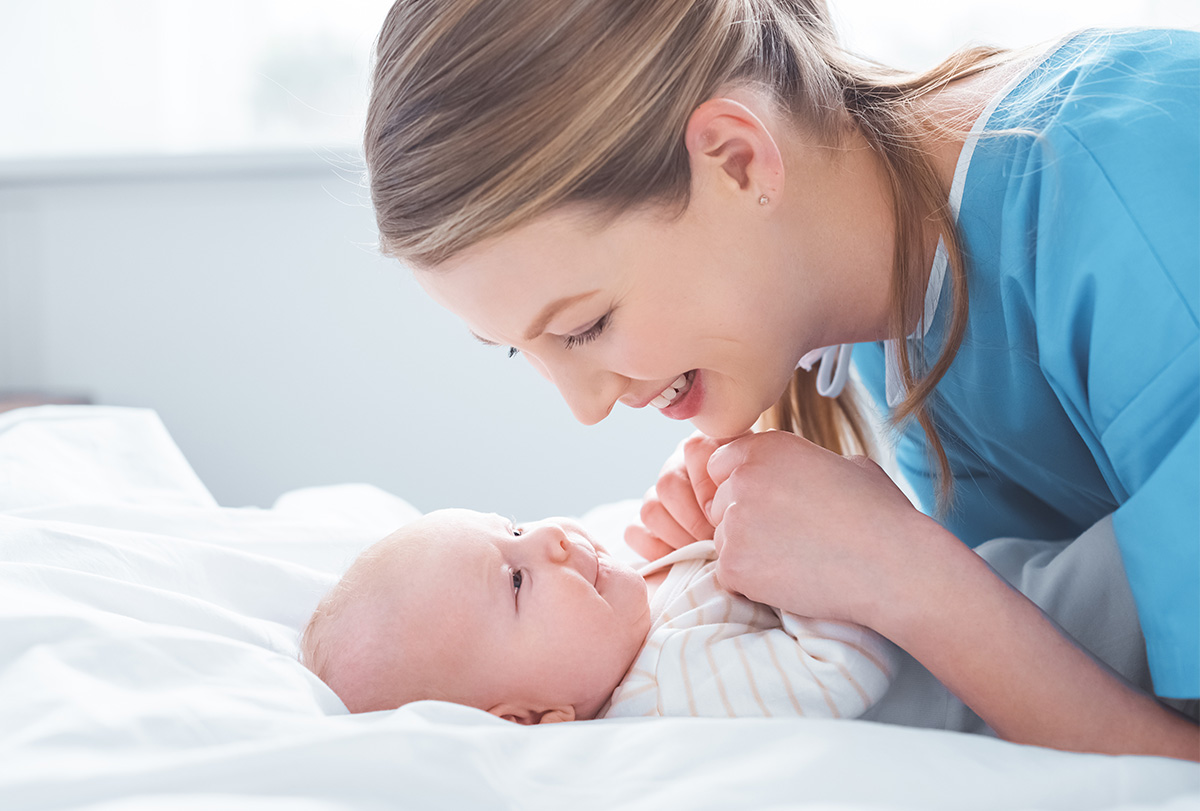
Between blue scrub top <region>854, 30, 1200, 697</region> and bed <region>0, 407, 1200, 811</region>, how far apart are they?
0.51 feet

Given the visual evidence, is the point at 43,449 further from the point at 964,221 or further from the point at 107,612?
the point at 964,221

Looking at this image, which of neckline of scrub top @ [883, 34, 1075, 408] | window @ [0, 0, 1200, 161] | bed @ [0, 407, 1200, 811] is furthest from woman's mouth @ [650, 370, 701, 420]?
window @ [0, 0, 1200, 161]

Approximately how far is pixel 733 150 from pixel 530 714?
1.81ft

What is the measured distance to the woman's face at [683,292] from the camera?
786mm

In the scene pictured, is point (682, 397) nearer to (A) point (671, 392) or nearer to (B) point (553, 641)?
(A) point (671, 392)

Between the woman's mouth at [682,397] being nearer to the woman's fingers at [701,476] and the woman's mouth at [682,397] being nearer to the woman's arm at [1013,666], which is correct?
the woman's fingers at [701,476]

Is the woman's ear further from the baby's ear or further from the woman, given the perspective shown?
the baby's ear

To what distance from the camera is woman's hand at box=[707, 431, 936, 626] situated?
776 millimetres

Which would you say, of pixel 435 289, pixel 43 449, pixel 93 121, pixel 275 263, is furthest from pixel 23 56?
pixel 435 289

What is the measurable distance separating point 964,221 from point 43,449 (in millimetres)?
1181

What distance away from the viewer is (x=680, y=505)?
41.7 inches

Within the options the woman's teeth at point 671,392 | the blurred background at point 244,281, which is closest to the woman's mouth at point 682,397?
the woman's teeth at point 671,392

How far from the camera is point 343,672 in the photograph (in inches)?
33.3

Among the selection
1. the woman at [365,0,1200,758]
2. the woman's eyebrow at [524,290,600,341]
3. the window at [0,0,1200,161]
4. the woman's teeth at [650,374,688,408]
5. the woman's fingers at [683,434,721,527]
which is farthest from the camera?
the window at [0,0,1200,161]
